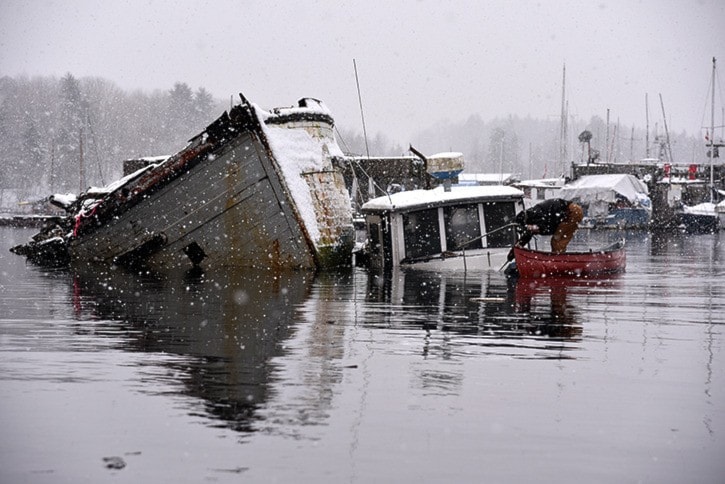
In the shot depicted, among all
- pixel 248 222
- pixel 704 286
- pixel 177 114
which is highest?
pixel 177 114

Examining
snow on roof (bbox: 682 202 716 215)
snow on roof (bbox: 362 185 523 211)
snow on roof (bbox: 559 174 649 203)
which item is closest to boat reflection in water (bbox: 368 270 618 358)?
snow on roof (bbox: 362 185 523 211)

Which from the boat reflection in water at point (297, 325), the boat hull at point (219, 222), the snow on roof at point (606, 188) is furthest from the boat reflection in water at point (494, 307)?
the snow on roof at point (606, 188)

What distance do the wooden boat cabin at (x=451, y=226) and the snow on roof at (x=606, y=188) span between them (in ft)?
141

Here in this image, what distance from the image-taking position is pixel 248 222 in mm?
22406

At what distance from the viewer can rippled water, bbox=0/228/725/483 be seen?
237 inches

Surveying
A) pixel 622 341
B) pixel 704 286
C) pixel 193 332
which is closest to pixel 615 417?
pixel 622 341

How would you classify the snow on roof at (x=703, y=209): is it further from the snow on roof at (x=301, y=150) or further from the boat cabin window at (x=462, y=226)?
the snow on roof at (x=301, y=150)

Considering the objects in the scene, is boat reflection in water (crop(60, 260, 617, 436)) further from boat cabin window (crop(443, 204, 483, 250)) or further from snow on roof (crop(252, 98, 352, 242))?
snow on roof (crop(252, 98, 352, 242))

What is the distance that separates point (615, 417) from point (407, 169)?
4898cm

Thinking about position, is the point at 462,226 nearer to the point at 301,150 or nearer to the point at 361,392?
the point at 301,150

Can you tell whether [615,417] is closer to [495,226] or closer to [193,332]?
[193,332]

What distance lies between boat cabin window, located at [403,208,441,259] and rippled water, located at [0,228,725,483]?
273 inches

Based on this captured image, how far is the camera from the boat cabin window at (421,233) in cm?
2264

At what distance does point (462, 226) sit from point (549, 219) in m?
2.02
